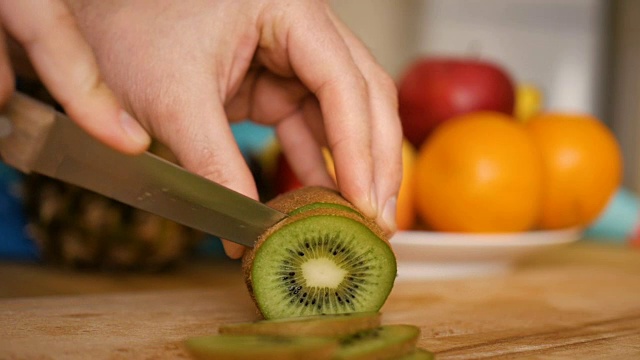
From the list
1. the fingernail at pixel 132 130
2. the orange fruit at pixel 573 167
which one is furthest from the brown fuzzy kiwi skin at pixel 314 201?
the orange fruit at pixel 573 167

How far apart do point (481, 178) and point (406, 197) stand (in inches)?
6.3

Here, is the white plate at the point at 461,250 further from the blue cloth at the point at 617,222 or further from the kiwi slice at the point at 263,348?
the blue cloth at the point at 617,222

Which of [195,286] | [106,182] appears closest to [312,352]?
[106,182]

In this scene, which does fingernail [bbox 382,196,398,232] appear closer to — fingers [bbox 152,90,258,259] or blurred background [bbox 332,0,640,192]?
fingers [bbox 152,90,258,259]

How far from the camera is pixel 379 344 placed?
0.68 m

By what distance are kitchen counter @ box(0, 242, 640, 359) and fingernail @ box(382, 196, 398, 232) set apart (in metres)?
0.13

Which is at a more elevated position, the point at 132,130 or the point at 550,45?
the point at 550,45

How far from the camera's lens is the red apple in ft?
5.18

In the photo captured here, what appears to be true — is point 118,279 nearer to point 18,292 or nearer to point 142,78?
point 18,292

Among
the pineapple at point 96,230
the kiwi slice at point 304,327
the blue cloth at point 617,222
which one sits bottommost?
the kiwi slice at point 304,327

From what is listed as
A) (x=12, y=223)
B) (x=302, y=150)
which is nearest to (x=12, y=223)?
(x=12, y=223)

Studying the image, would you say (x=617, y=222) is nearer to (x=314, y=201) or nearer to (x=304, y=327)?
(x=314, y=201)

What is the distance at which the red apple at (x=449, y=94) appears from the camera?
158cm

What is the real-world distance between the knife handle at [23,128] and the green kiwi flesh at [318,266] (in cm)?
28
